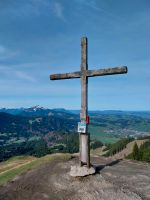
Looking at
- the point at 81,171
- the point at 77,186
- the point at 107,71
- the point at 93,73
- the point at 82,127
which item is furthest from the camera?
the point at 93,73

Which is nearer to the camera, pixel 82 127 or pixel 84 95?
pixel 82 127

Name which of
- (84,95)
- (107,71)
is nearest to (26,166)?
(84,95)

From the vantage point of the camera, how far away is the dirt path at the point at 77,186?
53.1 feet

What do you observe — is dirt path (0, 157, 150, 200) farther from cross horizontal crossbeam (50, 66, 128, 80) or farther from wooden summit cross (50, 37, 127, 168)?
cross horizontal crossbeam (50, 66, 128, 80)

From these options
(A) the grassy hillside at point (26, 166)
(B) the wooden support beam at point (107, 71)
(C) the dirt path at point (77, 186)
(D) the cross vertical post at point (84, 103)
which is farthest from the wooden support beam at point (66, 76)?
(A) the grassy hillside at point (26, 166)

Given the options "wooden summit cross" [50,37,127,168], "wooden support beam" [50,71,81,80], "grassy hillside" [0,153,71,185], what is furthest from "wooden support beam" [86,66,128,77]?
"grassy hillside" [0,153,71,185]

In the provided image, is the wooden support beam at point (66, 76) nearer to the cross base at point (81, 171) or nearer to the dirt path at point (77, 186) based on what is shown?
the cross base at point (81, 171)

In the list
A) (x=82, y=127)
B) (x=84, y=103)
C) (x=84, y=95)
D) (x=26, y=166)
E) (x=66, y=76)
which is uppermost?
(x=66, y=76)

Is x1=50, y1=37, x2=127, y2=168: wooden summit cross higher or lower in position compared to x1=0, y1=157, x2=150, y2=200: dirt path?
higher

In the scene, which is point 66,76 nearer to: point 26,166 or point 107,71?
point 107,71

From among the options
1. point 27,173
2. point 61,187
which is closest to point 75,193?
point 61,187

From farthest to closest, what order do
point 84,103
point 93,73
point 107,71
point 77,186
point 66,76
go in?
1. point 66,76
2. point 84,103
3. point 93,73
4. point 107,71
5. point 77,186

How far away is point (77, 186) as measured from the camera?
17.4m

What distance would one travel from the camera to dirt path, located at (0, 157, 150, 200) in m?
16.2
